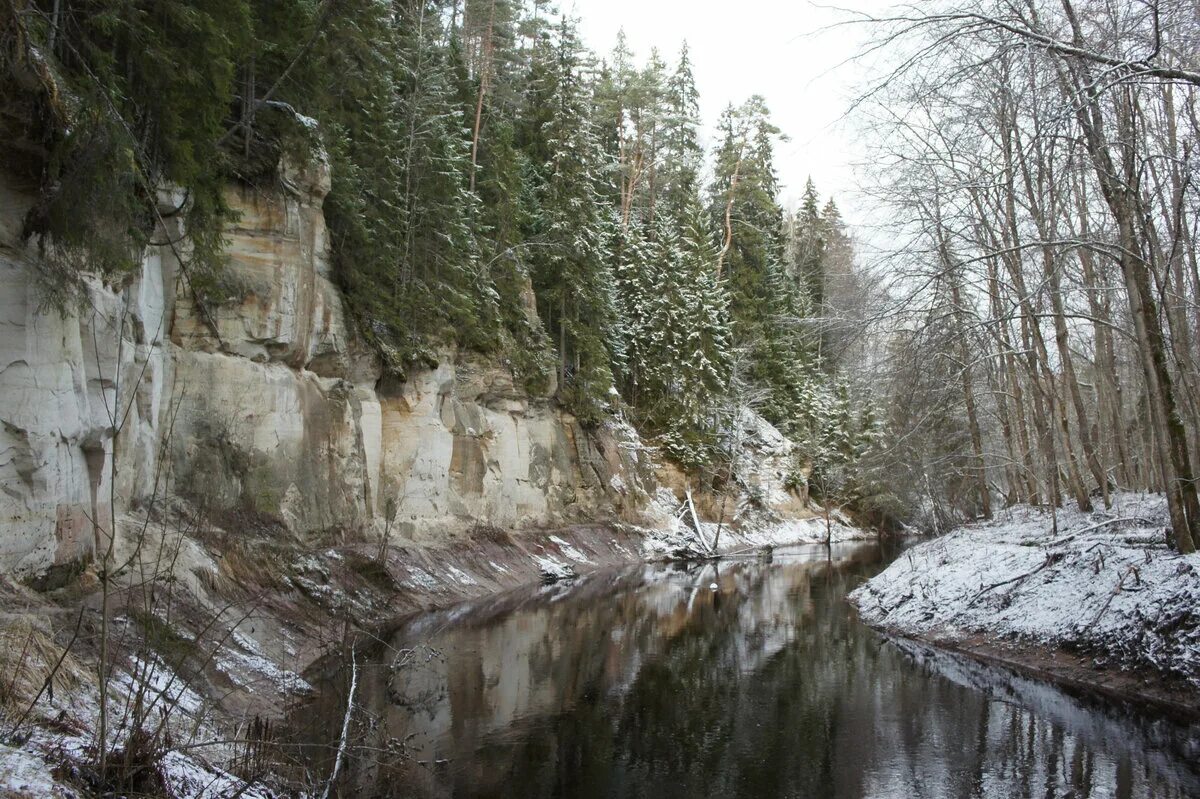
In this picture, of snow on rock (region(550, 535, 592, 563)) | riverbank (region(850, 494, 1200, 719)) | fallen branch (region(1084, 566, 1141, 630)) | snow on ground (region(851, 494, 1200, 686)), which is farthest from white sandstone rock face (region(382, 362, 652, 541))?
fallen branch (region(1084, 566, 1141, 630))

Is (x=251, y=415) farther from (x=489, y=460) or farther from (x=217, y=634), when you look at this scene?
(x=489, y=460)

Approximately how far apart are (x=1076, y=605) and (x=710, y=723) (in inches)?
253

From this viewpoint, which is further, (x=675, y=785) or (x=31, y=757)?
(x=675, y=785)

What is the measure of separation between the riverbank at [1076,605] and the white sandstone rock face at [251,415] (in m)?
11.3

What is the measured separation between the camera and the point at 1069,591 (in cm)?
1358

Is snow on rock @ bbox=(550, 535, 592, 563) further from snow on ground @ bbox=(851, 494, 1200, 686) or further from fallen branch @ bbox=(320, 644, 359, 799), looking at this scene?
fallen branch @ bbox=(320, 644, 359, 799)

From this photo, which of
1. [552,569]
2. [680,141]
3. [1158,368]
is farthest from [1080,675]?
[680,141]

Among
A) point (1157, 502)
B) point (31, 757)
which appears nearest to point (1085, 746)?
point (31, 757)

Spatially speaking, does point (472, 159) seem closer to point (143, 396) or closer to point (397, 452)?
point (397, 452)

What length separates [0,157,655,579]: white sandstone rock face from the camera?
9.71 metres

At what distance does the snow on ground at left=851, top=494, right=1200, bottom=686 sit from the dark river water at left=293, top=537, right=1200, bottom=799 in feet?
3.25

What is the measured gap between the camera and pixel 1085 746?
9.84m

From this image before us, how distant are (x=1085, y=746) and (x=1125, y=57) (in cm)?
768

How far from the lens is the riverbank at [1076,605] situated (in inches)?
431
